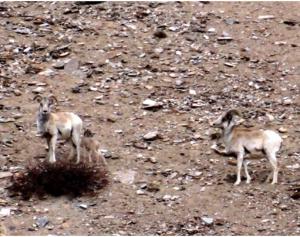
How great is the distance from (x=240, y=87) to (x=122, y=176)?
4.24 metres

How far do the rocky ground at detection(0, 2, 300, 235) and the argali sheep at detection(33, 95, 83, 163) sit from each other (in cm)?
59

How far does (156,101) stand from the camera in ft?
58.7

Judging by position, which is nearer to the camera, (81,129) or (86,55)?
(81,129)

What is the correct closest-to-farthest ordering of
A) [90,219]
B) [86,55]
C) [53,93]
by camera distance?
[90,219] < [53,93] < [86,55]

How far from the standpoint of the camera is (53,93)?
59.6 ft

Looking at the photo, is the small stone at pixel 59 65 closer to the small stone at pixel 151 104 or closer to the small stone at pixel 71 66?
the small stone at pixel 71 66

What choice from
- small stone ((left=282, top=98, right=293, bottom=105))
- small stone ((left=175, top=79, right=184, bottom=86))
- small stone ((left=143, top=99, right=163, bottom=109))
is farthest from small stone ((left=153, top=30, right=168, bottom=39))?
Answer: small stone ((left=282, top=98, right=293, bottom=105))

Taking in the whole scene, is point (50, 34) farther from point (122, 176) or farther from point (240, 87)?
point (122, 176)

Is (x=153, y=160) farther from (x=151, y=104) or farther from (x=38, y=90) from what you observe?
(x=38, y=90)

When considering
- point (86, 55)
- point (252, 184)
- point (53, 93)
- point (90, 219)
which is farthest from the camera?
point (86, 55)

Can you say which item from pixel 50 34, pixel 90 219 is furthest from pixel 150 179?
pixel 50 34

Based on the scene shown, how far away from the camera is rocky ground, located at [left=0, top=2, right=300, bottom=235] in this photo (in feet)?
46.5

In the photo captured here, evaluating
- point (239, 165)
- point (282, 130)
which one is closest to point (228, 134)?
point (239, 165)

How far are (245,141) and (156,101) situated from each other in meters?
3.16
